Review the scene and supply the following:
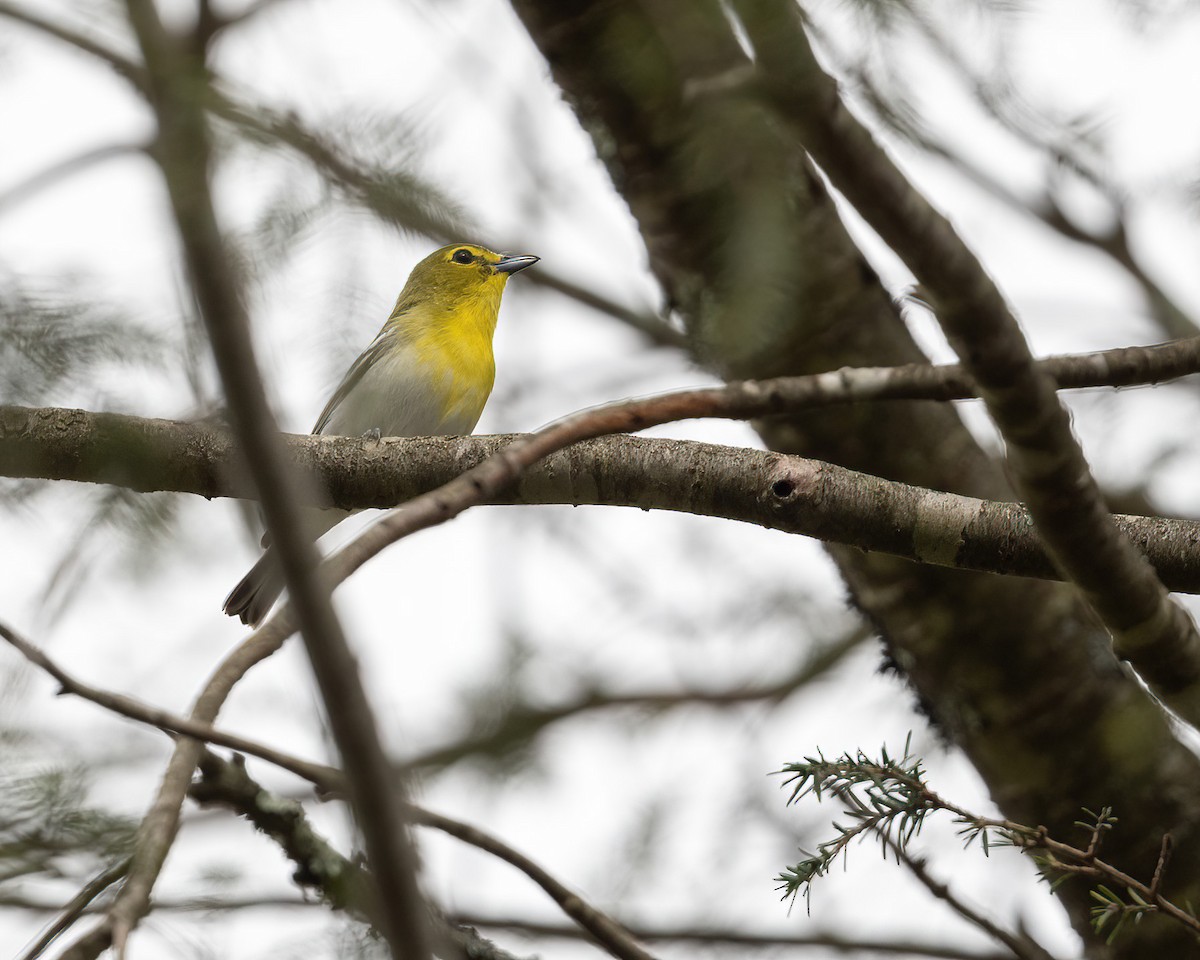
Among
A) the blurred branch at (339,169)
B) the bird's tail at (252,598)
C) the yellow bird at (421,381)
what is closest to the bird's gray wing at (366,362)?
the yellow bird at (421,381)

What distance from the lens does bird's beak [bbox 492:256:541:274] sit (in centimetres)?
785

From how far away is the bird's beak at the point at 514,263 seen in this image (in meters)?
7.85

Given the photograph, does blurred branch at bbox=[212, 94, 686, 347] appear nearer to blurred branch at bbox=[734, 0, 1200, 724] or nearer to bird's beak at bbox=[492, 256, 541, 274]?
blurred branch at bbox=[734, 0, 1200, 724]

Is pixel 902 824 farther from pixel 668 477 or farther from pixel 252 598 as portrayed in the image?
pixel 252 598

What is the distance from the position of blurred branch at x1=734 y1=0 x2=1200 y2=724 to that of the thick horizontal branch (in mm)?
313

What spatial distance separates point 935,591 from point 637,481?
1.82 meters

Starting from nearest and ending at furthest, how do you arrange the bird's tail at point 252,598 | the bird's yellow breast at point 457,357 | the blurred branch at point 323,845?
1. the blurred branch at point 323,845
2. the bird's tail at point 252,598
3. the bird's yellow breast at point 457,357

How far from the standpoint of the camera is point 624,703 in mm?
7484

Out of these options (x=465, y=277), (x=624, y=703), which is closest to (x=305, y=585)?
(x=624, y=703)

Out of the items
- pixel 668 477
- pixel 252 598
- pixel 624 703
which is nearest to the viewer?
pixel 668 477

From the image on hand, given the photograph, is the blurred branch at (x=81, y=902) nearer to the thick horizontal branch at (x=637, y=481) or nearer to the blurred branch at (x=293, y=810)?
the blurred branch at (x=293, y=810)

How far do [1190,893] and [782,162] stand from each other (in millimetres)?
3054

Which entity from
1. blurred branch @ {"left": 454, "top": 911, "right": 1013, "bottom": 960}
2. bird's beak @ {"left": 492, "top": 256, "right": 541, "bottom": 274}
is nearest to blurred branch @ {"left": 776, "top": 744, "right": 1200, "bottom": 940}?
blurred branch @ {"left": 454, "top": 911, "right": 1013, "bottom": 960}

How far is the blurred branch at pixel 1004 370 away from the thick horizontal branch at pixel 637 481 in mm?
313
